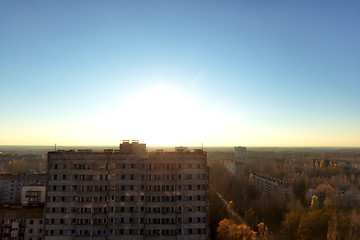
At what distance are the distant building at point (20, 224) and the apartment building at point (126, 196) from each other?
17259mm

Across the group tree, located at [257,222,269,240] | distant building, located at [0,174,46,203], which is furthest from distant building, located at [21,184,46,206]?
tree, located at [257,222,269,240]

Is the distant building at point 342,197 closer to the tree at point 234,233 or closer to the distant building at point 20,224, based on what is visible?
the tree at point 234,233

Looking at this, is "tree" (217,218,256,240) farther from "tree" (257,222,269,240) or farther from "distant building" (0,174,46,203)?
"distant building" (0,174,46,203)

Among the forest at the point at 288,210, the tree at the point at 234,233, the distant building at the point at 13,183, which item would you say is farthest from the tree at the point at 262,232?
the distant building at the point at 13,183

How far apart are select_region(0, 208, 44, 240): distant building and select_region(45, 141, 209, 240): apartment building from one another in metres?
17.3

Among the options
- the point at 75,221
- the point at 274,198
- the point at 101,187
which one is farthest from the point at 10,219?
the point at 274,198

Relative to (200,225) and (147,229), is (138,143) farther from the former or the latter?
(200,225)

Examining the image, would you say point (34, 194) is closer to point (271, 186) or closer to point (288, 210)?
point (288, 210)

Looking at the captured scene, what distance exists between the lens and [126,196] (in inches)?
1629

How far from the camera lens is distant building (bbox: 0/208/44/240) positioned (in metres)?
52.5

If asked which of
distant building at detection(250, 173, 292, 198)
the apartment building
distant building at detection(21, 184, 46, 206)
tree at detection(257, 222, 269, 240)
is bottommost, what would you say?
tree at detection(257, 222, 269, 240)

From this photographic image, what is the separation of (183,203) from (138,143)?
14695 mm

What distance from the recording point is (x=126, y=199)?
136 ft

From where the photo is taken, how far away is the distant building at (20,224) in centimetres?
5247
